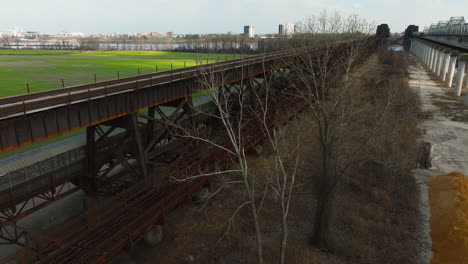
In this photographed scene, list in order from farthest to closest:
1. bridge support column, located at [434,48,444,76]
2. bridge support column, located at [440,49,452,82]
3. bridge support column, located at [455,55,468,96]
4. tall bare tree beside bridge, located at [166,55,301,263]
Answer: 1. bridge support column, located at [434,48,444,76]
2. bridge support column, located at [440,49,452,82]
3. bridge support column, located at [455,55,468,96]
4. tall bare tree beside bridge, located at [166,55,301,263]

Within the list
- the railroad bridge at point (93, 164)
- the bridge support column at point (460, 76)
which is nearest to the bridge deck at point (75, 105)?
the railroad bridge at point (93, 164)

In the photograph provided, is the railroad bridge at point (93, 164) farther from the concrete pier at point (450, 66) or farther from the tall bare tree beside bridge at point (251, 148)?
the concrete pier at point (450, 66)

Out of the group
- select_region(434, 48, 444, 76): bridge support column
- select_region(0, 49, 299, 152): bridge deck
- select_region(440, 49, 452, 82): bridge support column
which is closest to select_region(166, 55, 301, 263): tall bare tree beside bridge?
select_region(0, 49, 299, 152): bridge deck

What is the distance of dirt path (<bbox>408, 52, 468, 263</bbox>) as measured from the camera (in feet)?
62.9

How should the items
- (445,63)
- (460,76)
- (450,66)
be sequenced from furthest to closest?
(445,63), (450,66), (460,76)

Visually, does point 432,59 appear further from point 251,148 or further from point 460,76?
point 251,148

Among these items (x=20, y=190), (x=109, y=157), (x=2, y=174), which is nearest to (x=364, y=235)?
(x=109, y=157)

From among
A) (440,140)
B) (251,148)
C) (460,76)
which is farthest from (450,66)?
(251,148)

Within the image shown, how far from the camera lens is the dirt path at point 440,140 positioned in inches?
754

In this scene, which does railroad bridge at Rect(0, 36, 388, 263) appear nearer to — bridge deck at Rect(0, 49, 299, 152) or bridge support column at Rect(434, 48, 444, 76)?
bridge deck at Rect(0, 49, 299, 152)

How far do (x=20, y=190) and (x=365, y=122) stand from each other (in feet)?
108

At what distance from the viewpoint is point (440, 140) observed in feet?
105

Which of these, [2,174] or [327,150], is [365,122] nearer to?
[327,150]

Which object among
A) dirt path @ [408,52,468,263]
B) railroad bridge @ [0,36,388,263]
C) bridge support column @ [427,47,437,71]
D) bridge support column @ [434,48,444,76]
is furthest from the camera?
bridge support column @ [427,47,437,71]
